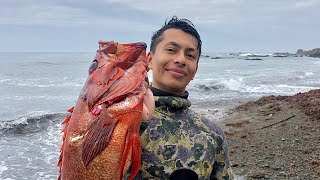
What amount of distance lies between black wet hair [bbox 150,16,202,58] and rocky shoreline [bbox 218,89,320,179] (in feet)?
24.0

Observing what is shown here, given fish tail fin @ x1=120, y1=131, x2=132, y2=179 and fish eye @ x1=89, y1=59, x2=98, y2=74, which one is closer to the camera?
fish tail fin @ x1=120, y1=131, x2=132, y2=179

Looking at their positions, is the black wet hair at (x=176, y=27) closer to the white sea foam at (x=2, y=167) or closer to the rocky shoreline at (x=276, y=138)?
the rocky shoreline at (x=276, y=138)

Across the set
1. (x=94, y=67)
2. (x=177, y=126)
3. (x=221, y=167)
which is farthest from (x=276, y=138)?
(x=94, y=67)

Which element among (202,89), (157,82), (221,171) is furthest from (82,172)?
(202,89)

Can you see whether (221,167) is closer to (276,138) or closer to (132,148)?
(132,148)

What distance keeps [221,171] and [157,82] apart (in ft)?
2.68

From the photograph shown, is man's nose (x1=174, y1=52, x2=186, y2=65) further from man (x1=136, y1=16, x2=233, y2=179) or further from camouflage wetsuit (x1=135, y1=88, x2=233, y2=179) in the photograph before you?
camouflage wetsuit (x1=135, y1=88, x2=233, y2=179)

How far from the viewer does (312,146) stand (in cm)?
1173

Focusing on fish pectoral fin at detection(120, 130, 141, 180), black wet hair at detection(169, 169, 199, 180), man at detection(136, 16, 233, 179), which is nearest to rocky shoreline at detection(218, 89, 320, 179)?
man at detection(136, 16, 233, 179)

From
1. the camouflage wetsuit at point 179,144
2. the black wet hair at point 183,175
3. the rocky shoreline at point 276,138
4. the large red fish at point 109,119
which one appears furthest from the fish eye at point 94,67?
the rocky shoreline at point 276,138

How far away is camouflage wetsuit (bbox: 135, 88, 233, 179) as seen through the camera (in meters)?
2.67

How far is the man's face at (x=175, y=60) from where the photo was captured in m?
2.79

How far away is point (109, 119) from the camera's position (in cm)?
195

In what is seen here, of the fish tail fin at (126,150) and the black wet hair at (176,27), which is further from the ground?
the black wet hair at (176,27)
